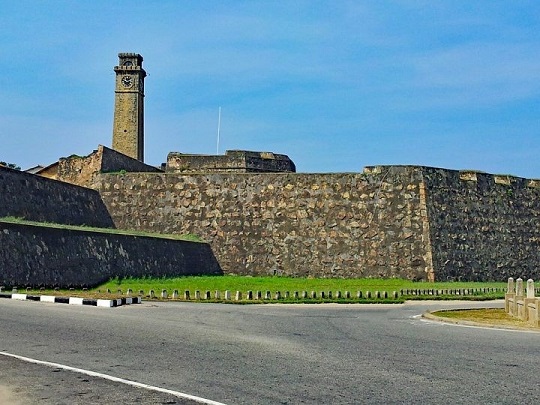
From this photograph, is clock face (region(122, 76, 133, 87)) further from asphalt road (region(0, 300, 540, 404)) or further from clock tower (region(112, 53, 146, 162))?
asphalt road (region(0, 300, 540, 404))

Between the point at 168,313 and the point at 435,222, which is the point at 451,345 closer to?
the point at 168,313

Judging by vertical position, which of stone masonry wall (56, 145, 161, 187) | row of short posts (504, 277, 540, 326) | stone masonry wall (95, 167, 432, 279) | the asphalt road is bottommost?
the asphalt road

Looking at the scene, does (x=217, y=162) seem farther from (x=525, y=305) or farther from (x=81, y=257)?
(x=525, y=305)

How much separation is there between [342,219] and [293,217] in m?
2.57

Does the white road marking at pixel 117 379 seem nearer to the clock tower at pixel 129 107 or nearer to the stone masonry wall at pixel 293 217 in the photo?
the stone masonry wall at pixel 293 217

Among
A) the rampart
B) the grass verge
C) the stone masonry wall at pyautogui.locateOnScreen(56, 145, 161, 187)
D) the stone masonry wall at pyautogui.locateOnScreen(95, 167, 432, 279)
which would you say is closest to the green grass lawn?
the stone masonry wall at pyautogui.locateOnScreen(95, 167, 432, 279)

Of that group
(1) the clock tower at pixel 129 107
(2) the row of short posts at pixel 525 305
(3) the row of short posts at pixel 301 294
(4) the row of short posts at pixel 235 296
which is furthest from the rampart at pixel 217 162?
(2) the row of short posts at pixel 525 305

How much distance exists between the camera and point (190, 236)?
38188mm

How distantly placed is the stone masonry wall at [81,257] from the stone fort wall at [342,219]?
10.2 ft

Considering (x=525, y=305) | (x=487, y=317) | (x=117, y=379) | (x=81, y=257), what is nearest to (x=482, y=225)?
(x=81, y=257)

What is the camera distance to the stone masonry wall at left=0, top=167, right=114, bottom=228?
29375 millimetres

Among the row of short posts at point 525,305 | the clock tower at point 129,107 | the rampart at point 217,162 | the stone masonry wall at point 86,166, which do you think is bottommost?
the row of short posts at point 525,305

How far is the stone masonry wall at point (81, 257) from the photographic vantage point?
895 inches

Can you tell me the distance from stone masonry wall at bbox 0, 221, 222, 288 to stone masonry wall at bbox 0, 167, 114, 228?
4036mm
